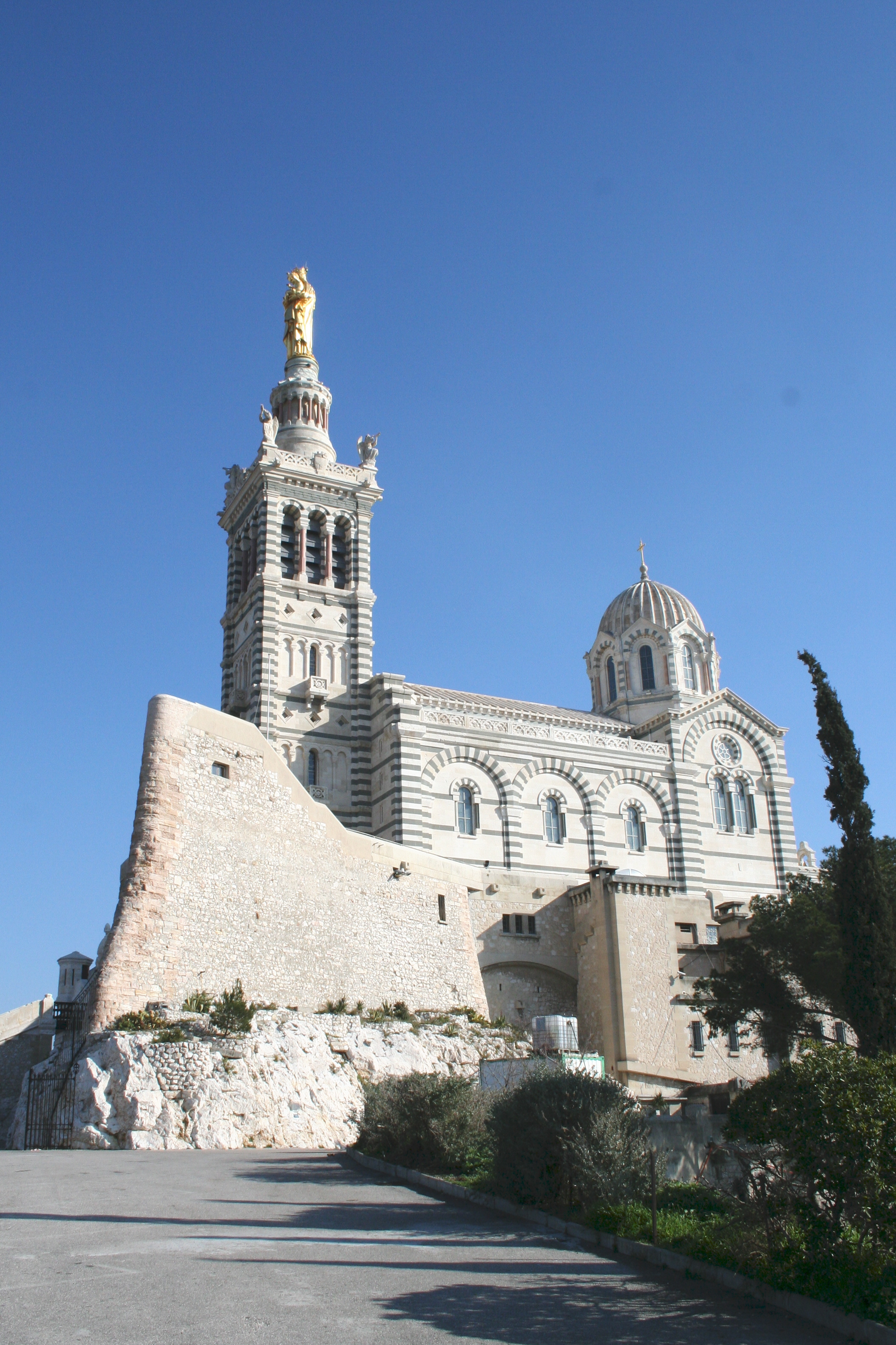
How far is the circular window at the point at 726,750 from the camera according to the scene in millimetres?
42812

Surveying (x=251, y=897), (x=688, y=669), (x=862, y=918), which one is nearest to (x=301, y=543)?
(x=688, y=669)

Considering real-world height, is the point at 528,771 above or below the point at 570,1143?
above

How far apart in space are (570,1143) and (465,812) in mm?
24935

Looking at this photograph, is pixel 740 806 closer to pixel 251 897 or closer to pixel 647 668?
pixel 647 668

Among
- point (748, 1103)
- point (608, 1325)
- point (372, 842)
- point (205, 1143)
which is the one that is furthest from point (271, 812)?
point (608, 1325)

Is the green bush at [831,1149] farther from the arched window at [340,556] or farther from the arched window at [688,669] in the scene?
the arched window at [688,669]

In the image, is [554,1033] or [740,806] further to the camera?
[740,806]

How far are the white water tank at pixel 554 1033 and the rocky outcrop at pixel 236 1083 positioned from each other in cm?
370

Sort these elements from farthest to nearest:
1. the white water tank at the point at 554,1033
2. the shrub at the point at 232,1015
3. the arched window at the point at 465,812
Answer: the arched window at the point at 465,812 → the white water tank at the point at 554,1033 → the shrub at the point at 232,1015

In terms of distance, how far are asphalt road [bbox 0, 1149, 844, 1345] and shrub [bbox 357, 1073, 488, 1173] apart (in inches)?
81.7

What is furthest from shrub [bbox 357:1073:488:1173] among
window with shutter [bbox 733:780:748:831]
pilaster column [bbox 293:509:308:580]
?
window with shutter [bbox 733:780:748:831]

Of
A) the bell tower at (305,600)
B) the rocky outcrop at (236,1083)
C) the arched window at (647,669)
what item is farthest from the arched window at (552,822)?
the rocky outcrop at (236,1083)

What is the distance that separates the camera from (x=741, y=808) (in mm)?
42469

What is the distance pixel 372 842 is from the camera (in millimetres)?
26719
